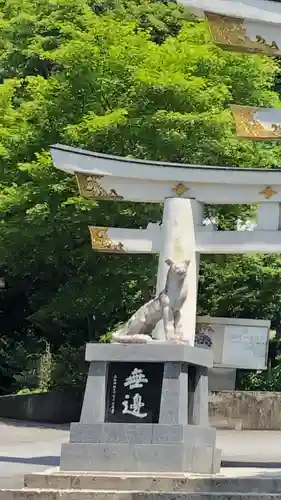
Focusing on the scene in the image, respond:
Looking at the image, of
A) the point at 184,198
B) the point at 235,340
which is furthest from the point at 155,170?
the point at 235,340

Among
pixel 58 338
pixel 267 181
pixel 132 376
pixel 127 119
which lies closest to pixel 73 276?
pixel 58 338

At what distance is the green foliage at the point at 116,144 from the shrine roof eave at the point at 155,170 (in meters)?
3.00

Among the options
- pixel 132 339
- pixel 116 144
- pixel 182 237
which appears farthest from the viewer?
pixel 116 144

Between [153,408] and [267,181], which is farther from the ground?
[267,181]

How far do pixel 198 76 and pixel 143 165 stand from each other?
5172 mm

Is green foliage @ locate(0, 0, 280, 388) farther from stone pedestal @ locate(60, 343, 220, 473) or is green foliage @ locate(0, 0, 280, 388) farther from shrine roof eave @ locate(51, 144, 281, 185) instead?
stone pedestal @ locate(60, 343, 220, 473)

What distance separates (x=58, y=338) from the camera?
2411cm

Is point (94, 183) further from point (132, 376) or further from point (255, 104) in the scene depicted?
point (255, 104)

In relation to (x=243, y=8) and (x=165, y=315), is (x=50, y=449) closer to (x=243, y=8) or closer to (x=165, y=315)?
(x=165, y=315)

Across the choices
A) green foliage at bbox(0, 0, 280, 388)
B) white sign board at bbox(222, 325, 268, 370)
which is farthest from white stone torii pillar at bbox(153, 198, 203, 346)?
white sign board at bbox(222, 325, 268, 370)

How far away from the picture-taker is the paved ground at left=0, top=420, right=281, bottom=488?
13141mm

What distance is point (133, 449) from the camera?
11688mm

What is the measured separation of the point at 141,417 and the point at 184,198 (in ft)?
14.1

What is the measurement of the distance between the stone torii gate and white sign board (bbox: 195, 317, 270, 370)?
4.10m
